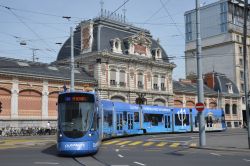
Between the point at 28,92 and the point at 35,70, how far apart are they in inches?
122

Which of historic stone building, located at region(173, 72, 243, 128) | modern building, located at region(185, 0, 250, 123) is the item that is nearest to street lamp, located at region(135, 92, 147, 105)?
historic stone building, located at region(173, 72, 243, 128)

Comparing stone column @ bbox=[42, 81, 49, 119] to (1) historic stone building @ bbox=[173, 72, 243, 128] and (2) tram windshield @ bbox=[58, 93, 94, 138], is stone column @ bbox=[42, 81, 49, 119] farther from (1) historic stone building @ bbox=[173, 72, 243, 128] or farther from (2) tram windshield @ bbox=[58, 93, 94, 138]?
(2) tram windshield @ bbox=[58, 93, 94, 138]

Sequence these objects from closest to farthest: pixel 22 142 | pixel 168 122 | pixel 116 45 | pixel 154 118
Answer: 1. pixel 22 142
2. pixel 154 118
3. pixel 168 122
4. pixel 116 45

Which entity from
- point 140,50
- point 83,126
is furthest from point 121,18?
point 83,126

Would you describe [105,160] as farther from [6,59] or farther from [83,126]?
[6,59]

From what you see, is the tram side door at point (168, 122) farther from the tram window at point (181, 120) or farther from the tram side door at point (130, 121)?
the tram side door at point (130, 121)

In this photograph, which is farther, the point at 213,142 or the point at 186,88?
the point at 186,88

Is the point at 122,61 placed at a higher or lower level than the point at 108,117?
higher

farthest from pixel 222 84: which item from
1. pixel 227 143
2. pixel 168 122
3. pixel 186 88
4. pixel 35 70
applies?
pixel 227 143

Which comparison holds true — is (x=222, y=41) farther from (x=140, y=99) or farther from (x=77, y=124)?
(x=77, y=124)

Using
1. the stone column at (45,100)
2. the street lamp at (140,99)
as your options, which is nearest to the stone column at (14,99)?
the stone column at (45,100)

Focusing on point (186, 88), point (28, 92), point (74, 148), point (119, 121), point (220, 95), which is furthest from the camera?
point (220, 95)

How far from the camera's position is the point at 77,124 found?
17750 millimetres

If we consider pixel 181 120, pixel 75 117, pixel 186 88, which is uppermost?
pixel 186 88
